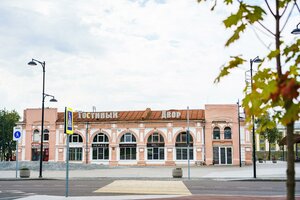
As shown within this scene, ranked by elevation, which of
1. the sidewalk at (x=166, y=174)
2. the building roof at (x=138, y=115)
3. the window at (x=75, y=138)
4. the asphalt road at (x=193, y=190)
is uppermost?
the building roof at (x=138, y=115)

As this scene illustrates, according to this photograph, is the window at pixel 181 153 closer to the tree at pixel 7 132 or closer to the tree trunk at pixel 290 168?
the tree at pixel 7 132

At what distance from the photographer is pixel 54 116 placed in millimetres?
60219

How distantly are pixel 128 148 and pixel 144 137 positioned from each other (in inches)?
113

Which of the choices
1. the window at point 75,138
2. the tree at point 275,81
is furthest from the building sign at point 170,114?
the tree at point 275,81

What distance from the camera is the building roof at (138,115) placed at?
2269 inches

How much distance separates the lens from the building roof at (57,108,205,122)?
57625mm

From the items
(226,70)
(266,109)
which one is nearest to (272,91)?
(266,109)

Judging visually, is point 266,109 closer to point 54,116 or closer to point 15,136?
point 15,136

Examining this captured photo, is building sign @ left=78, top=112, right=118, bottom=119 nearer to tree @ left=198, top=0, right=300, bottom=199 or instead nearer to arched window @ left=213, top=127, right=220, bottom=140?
arched window @ left=213, top=127, right=220, bottom=140

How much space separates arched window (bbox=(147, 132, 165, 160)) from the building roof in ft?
10.2

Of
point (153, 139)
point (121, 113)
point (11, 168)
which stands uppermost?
point (121, 113)

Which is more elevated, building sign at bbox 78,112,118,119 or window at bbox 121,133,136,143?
building sign at bbox 78,112,118,119

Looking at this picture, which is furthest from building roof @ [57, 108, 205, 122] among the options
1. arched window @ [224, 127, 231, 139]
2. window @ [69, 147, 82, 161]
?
window @ [69, 147, 82, 161]

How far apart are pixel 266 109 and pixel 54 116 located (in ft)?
189
